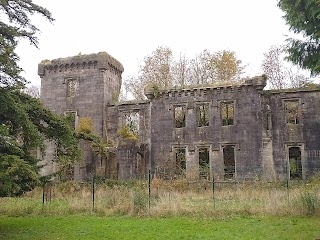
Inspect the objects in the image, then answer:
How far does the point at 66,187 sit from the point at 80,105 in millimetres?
7303

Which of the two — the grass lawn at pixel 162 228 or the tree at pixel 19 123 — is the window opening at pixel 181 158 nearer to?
the grass lawn at pixel 162 228

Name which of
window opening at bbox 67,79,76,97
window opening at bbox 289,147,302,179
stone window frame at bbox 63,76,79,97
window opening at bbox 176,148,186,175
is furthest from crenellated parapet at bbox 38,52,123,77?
window opening at bbox 289,147,302,179

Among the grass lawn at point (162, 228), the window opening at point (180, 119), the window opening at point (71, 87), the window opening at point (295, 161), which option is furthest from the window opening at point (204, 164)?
the grass lawn at point (162, 228)

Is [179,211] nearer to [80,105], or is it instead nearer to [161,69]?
[80,105]

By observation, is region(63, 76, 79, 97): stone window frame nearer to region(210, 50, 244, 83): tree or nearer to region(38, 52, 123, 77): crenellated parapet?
region(38, 52, 123, 77): crenellated parapet

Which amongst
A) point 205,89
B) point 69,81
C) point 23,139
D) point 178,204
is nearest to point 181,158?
point 205,89

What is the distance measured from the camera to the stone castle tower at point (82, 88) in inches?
1157

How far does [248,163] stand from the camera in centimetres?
2533

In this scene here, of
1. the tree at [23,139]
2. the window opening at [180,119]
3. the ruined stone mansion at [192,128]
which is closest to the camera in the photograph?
the tree at [23,139]

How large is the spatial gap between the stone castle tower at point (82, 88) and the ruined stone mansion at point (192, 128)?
0.25 ft

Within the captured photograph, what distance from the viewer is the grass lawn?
11.6m

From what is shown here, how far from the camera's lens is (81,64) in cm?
3048

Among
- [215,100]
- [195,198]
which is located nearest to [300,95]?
[215,100]

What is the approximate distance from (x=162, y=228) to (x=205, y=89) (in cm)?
1546
